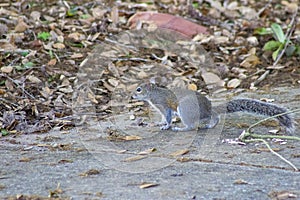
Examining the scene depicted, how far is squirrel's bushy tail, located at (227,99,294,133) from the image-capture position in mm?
3631

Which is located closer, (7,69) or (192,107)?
(192,107)

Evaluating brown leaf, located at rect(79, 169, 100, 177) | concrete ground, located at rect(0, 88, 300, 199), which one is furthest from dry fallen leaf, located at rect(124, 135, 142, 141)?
brown leaf, located at rect(79, 169, 100, 177)

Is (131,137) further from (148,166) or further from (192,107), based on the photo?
(148,166)

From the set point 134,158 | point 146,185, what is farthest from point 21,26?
point 146,185

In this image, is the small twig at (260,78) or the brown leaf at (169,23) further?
the brown leaf at (169,23)

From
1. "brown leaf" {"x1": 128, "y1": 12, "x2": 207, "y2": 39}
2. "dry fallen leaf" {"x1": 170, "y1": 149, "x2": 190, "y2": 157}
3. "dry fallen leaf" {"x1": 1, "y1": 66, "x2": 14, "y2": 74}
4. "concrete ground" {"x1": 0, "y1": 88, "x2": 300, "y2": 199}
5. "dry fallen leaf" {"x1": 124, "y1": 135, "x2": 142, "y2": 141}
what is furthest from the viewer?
"brown leaf" {"x1": 128, "y1": 12, "x2": 207, "y2": 39}

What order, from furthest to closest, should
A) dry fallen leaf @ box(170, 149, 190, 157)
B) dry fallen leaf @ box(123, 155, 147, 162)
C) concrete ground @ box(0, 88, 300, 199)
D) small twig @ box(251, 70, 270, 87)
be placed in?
small twig @ box(251, 70, 270, 87) → dry fallen leaf @ box(170, 149, 190, 157) → dry fallen leaf @ box(123, 155, 147, 162) → concrete ground @ box(0, 88, 300, 199)

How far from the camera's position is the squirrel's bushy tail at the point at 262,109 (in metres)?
3.63

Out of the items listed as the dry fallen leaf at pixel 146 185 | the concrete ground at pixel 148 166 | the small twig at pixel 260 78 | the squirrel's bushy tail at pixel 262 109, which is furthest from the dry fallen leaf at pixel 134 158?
the small twig at pixel 260 78

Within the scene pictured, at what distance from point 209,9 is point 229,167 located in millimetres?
4027

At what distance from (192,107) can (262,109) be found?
45 cm

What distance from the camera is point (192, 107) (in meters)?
3.88

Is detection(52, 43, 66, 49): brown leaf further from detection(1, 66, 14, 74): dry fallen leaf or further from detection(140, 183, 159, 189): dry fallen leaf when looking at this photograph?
detection(140, 183, 159, 189): dry fallen leaf

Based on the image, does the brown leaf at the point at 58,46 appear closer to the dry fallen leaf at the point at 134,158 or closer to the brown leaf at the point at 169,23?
the brown leaf at the point at 169,23
